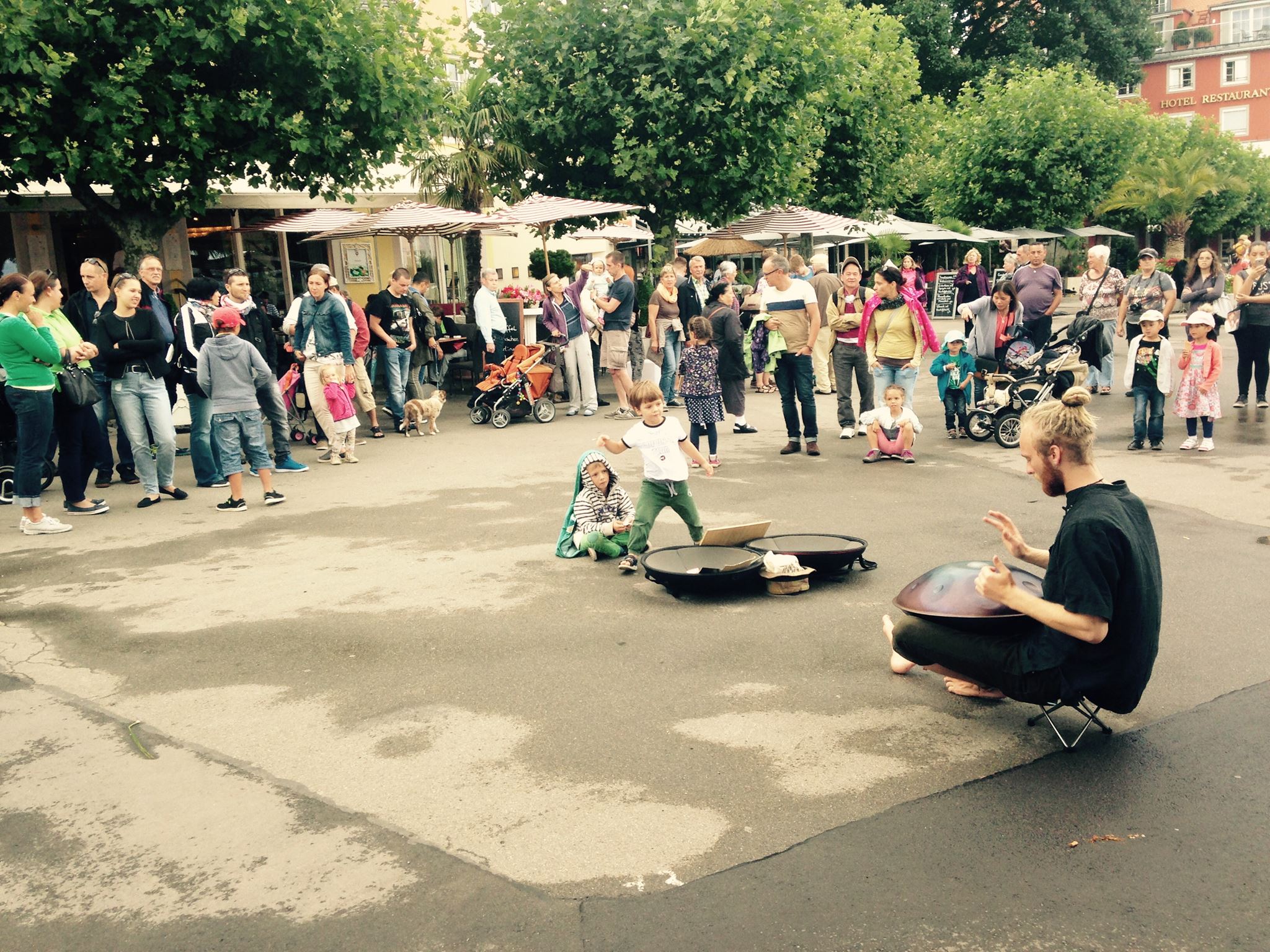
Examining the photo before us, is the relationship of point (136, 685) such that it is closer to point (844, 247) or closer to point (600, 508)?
point (600, 508)

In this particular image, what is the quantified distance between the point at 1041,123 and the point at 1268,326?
2818 cm

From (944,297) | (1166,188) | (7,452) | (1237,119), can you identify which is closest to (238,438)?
(7,452)

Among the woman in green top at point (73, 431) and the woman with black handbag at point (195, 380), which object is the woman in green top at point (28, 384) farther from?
the woman with black handbag at point (195, 380)

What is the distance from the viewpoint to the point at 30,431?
8961 mm

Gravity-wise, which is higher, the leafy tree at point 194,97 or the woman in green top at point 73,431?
the leafy tree at point 194,97

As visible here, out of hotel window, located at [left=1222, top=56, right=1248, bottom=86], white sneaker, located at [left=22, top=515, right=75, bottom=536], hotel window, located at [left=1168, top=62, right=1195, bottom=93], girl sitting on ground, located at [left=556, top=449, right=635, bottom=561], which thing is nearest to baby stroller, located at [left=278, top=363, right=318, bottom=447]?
white sneaker, located at [left=22, top=515, right=75, bottom=536]

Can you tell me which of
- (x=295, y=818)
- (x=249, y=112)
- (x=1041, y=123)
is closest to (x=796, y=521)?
(x=295, y=818)

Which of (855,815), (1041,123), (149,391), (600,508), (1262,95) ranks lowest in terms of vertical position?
(855,815)

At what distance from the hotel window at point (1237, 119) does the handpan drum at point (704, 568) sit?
74273 millimetres

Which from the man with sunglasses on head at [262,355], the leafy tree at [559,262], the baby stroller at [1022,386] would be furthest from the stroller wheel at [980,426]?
the leafy tree at [559,262]

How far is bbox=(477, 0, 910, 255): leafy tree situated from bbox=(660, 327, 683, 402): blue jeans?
419 cm

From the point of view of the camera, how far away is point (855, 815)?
4.22 meters

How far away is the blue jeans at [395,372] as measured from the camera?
14.1 meters

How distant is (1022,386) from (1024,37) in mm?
42251
